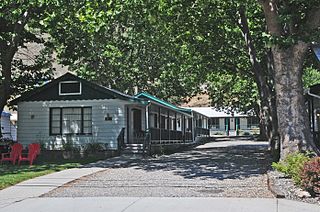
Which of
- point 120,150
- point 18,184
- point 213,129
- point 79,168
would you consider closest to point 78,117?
point 120,150

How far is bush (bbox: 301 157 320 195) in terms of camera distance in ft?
30.7

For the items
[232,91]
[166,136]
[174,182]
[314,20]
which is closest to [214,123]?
[232,91]

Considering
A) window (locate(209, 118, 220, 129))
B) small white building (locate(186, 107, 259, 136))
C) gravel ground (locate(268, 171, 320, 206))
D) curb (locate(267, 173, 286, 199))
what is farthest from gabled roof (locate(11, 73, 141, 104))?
window (locate(209, 118, 220, 129))

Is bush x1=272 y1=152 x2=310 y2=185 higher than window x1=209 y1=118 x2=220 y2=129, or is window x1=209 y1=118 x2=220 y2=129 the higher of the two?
window x1=209 y1=118 x2=220 y2=129

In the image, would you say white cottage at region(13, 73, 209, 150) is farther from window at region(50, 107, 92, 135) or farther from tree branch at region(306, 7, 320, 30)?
tree branch at region(306, 7, 320, 30)

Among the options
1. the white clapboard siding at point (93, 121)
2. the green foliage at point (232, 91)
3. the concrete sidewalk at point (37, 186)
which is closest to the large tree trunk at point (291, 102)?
the concrete sidewalk at point (37, 186)

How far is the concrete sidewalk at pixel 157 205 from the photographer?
8469mm

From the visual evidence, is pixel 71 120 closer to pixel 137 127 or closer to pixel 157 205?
pixel 137 127

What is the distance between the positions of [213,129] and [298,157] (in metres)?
61.9

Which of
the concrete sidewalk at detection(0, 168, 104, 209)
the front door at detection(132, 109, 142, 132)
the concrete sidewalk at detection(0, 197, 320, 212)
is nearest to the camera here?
the concrete sidewalk at detection(0, 197, 320, 212)

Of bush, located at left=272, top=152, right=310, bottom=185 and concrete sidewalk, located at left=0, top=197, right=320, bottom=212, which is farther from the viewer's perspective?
bush, located at left=272, top=152, right=310, bottom=185

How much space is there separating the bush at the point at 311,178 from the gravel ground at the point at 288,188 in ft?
0.68

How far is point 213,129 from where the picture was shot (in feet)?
240

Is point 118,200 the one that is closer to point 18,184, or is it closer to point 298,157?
point 18,184
